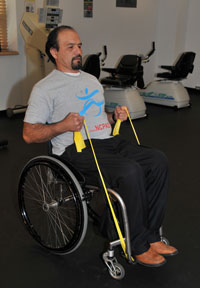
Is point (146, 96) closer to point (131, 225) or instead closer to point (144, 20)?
point (144, 20)

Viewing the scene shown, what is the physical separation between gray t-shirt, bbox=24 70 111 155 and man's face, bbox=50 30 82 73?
0.05 metres

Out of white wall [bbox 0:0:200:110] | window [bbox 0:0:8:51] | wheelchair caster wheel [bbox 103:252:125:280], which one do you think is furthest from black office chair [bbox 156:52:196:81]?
wheelchair caster wheel [bbox 103:252:125:280]

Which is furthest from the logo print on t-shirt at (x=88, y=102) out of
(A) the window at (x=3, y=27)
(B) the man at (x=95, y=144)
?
(A) the window at (x=3, y=27)

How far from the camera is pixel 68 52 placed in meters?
1.62

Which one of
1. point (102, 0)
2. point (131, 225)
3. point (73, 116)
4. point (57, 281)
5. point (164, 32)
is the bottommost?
point (57, 281)

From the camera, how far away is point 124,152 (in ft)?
5.41

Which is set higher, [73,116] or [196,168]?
[73,116]

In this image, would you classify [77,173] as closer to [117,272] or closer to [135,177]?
[135,177]

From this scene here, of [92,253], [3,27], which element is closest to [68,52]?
[92,253]

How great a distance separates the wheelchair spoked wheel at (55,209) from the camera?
1.38 metres

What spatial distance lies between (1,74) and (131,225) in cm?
343

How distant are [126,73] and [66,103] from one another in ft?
10.2

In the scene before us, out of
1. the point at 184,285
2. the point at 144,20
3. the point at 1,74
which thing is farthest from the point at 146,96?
the point at 184,285

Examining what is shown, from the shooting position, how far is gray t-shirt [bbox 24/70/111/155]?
1.53 metres
